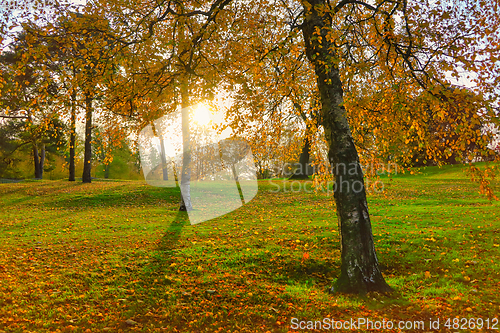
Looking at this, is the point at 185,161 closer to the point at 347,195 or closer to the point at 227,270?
the point at 227,270

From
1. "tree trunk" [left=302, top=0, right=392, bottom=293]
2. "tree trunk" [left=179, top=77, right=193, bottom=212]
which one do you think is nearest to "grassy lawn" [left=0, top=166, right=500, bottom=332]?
"tree trunk" [left=302, top=0, right=392, bottom=293]

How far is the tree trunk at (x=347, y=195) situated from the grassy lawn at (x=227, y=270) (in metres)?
0.33

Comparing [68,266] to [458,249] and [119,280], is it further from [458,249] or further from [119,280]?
[458,249]

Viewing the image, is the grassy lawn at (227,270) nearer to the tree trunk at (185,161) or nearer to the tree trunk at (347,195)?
the tree trunk at (347,195)

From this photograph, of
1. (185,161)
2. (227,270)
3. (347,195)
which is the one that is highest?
(185,161)

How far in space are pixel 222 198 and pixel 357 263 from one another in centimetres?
1321

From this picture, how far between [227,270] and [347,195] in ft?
9.69

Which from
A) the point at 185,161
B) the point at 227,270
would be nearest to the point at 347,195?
the point at 227,270

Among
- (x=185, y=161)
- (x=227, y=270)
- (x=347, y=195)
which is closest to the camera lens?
(x=347, y=195)

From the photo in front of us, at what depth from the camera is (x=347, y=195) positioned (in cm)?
523

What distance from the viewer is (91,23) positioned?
5.90 m

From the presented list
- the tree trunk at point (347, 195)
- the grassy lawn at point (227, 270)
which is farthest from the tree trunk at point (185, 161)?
the tree trunk at point (347, 195)

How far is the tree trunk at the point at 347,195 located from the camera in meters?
5.20

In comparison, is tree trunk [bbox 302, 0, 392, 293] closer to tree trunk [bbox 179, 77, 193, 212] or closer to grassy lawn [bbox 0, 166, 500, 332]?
grassy lawn [bbox 0, 166, 500, 332]
